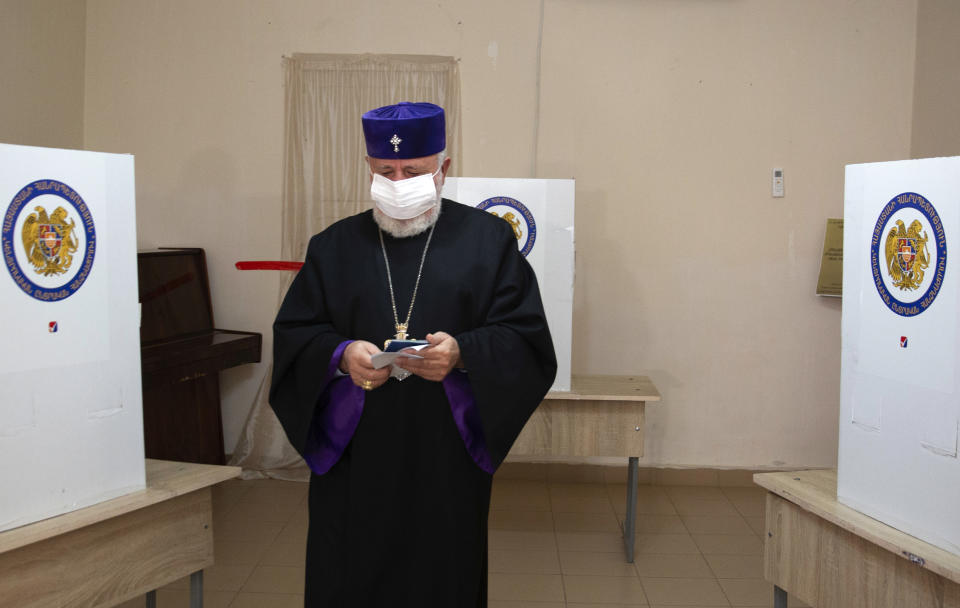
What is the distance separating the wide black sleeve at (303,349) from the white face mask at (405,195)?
0.83 feet

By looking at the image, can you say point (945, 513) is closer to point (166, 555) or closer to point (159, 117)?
point (166, 555)

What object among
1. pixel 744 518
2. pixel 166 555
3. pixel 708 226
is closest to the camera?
pixel 166 555

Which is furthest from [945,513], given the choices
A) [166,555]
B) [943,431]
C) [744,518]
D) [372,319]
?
[744,518]

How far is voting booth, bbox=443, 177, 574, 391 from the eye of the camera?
138 inches

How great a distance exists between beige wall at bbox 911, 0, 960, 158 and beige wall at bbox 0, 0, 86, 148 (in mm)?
4694

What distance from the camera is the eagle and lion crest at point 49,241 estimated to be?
1854mm

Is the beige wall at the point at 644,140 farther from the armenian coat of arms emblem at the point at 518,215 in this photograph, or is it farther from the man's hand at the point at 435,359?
the man's hand at the point at 435,359

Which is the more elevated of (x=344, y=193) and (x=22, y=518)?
(x=344, y=193)

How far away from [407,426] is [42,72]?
3.52 meters

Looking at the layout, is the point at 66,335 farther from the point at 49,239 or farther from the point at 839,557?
the point at 839,557

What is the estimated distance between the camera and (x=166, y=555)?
7.06 feet

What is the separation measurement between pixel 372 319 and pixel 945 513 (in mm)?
1441

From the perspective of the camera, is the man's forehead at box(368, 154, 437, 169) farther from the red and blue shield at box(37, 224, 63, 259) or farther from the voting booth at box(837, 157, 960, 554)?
the voting booth at box(837, 157, 960, 554)

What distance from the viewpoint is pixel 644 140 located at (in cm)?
451
